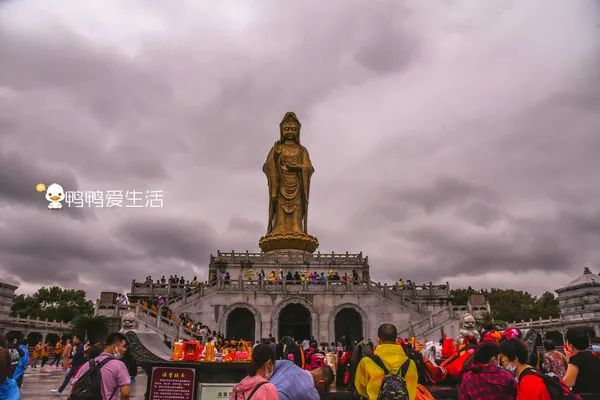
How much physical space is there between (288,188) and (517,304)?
50.9 meters

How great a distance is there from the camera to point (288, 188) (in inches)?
1571

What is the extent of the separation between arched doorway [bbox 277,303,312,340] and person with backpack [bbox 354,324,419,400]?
85.2 feet

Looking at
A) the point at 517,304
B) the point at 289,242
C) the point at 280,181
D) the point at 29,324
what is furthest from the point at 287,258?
the point at 517,304

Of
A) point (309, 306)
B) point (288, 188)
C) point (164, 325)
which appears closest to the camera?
point (164, 325)

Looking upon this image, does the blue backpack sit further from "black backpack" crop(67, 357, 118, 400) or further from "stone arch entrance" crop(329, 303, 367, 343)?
"stone arch entrance" crop(329, 303, 367, 343)

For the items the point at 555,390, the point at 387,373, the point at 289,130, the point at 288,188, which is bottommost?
the point at 555,390

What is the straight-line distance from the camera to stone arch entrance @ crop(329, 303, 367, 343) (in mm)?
27906

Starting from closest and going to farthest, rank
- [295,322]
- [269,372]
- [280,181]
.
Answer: [269,372]
[295,322]
[280,181]

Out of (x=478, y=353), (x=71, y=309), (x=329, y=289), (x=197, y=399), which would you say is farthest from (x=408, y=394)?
(x=71, y=309)

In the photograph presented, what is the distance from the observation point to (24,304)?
69.9 metres

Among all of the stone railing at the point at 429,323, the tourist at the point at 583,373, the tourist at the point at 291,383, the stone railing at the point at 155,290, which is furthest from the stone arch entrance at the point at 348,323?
the tourist at the point at 291,383

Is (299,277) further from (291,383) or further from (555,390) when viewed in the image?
(555,390)

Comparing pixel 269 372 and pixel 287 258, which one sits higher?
pixel 287 258

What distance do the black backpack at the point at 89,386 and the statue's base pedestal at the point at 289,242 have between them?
106 feet
